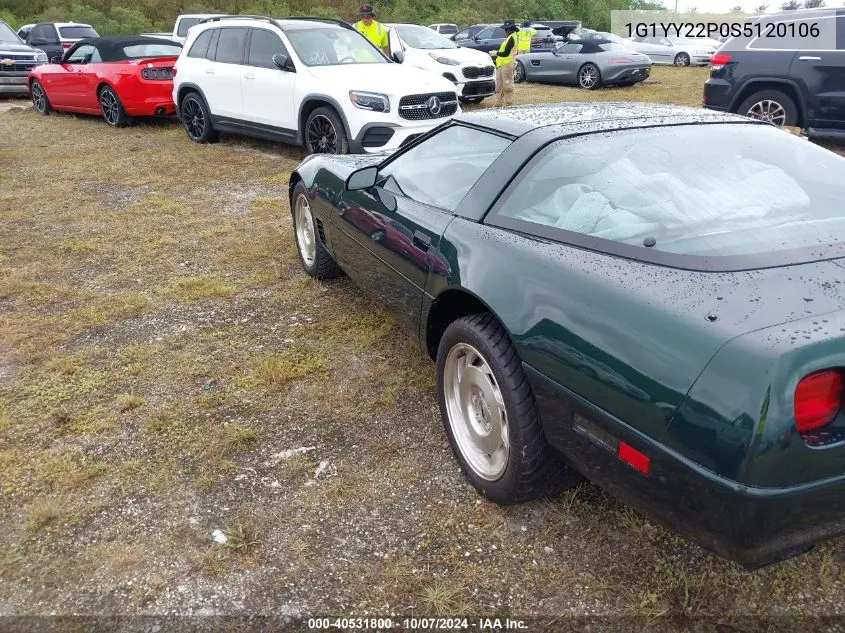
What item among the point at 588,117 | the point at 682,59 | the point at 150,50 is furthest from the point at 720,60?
the point at 682,59

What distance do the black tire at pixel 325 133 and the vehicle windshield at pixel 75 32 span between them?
1330 centimetres

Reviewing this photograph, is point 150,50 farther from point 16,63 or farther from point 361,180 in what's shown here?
point 361,180

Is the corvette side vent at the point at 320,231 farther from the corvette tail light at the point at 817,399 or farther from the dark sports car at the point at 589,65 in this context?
the dark sports car at the point at 589,65

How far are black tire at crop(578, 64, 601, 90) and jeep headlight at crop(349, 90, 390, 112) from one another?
30.5 feet

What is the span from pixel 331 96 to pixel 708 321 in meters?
6.47

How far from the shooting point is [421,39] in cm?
1323

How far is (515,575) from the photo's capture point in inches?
88.0

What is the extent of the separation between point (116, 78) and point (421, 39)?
5.88 meters

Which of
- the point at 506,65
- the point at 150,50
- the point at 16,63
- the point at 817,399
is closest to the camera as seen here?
the point at 817,399

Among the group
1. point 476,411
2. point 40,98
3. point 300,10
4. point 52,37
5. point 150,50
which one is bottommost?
point 476,411

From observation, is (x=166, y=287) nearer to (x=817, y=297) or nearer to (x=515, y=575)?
(x=515, y=575)

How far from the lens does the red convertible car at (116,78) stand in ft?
33.6

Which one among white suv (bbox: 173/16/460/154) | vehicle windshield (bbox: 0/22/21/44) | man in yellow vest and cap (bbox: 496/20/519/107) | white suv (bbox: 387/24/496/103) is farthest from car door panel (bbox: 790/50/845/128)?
vehicle windshield (bbox: 0/22/21/44)

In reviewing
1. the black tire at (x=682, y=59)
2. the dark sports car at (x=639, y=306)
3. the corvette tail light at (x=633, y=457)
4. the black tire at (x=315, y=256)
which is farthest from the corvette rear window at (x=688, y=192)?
the black tire at (x=682, y=59)
